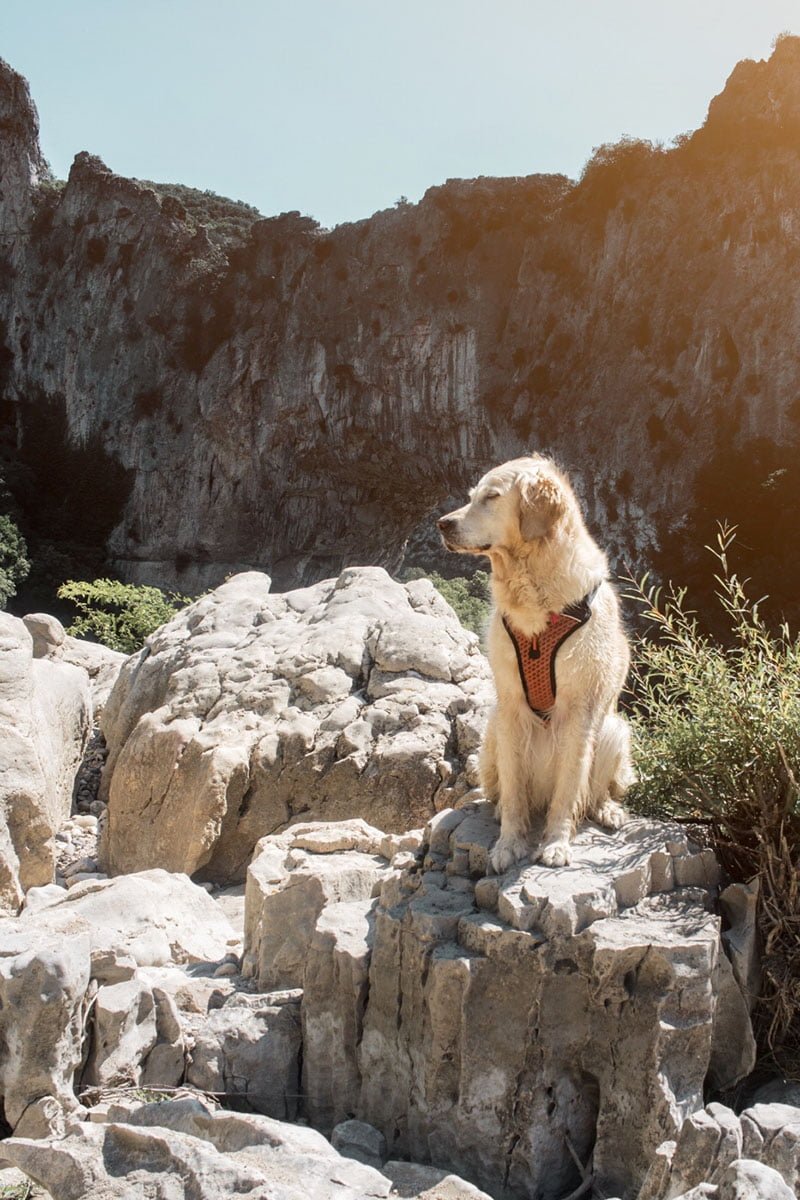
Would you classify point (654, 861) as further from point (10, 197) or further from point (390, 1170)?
point (10, 197)

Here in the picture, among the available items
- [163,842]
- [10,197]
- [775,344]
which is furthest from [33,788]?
[10,197]

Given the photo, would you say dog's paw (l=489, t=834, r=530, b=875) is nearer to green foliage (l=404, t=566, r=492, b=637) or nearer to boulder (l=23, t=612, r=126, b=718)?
boulder (l=23, t=612, r=126, b=718)

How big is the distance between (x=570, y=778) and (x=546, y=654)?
471mm

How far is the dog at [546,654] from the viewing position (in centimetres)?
362

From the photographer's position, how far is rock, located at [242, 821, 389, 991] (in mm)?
3852

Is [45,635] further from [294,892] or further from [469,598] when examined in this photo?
[469,598]

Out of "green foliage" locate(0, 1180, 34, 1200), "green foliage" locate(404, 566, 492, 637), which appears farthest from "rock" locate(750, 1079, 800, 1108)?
"green foliage" locate(404, 566, 492, 637)

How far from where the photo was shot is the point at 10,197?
138ft

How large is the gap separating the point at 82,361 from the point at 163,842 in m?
39.7

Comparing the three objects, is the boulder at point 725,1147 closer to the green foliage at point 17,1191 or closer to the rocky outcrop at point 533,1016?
the rocky outcrop at point 533,1016

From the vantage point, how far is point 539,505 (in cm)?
360

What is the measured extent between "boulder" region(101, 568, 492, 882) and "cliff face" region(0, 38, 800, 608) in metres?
21.3

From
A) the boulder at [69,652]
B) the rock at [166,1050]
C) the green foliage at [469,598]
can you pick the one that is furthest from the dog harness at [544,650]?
the green foliage at [469,598]

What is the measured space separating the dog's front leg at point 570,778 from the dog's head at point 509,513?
2.38ft
